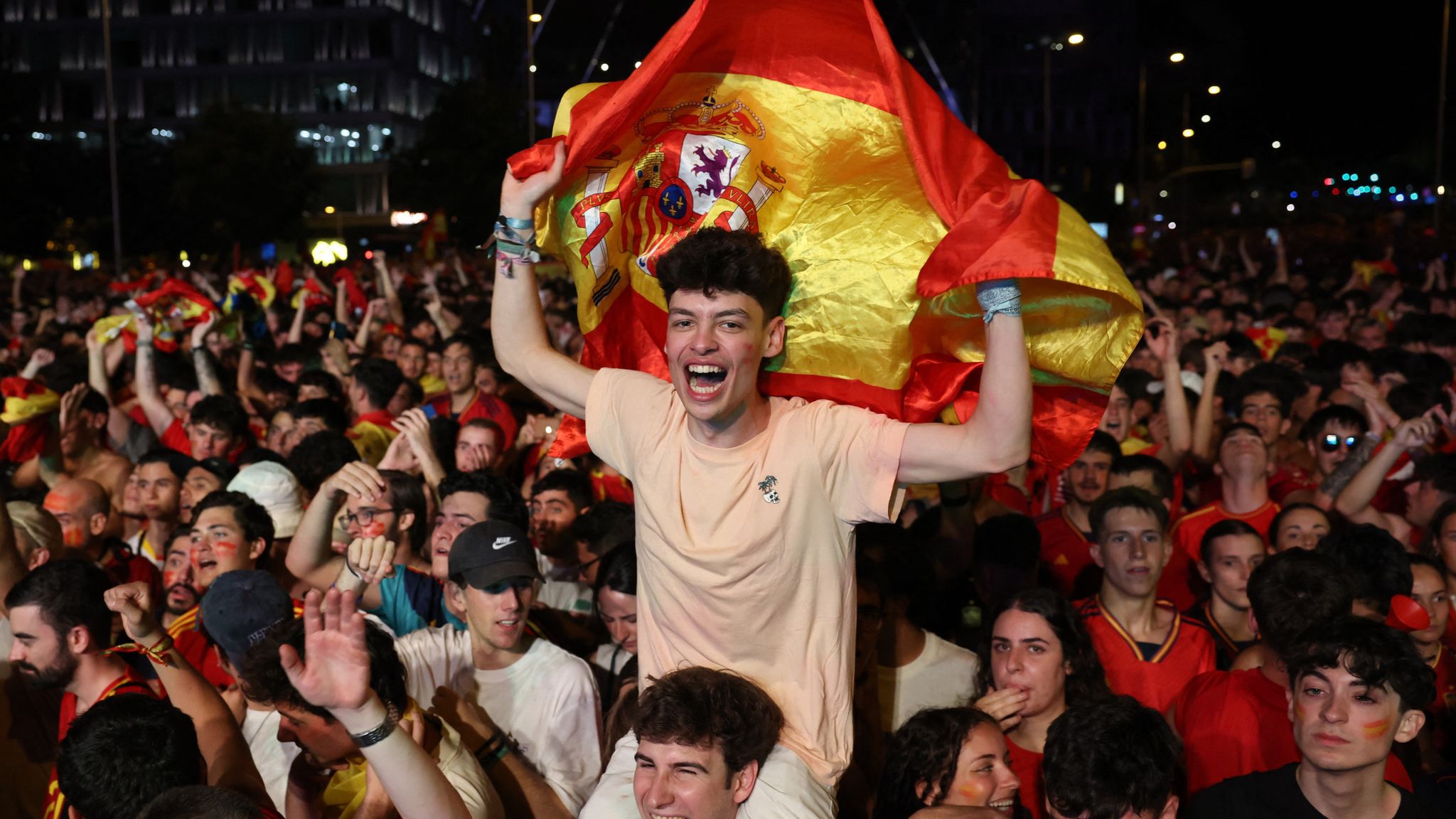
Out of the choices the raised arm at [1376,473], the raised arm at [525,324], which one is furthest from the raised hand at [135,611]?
the raised arm at [1376,473]

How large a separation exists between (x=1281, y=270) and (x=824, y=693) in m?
17.0

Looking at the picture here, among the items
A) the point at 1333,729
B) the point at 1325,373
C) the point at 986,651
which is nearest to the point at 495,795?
the point at 986,651

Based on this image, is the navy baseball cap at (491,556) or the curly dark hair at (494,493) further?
the curly dark hair at (494,493)

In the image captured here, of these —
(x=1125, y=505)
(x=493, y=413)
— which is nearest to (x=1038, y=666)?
(x=1125, y=505)

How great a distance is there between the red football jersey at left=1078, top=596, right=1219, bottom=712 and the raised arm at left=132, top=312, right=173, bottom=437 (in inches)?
258

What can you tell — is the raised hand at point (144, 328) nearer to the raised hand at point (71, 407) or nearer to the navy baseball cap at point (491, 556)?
the raised hand at point (71, 407)

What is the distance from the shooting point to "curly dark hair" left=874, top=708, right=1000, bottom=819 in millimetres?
3840

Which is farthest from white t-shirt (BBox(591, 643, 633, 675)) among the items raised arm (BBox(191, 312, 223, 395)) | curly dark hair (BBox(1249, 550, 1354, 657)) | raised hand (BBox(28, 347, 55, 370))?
raised hand (BBox(28, 347, 55, 370))

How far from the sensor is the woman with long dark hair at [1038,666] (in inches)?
176

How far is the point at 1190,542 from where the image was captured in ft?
21.8

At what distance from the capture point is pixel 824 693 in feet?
11.9

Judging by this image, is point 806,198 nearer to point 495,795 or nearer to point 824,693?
point 824,693

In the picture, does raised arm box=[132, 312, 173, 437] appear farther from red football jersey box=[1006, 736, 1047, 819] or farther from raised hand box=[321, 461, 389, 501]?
red football jersey box=[1006, 736, 1047, 819]

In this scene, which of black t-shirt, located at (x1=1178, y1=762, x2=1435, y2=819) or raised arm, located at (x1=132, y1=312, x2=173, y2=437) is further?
raised arm, located at (x1=132, y1=312, x2=173, y2=437)
